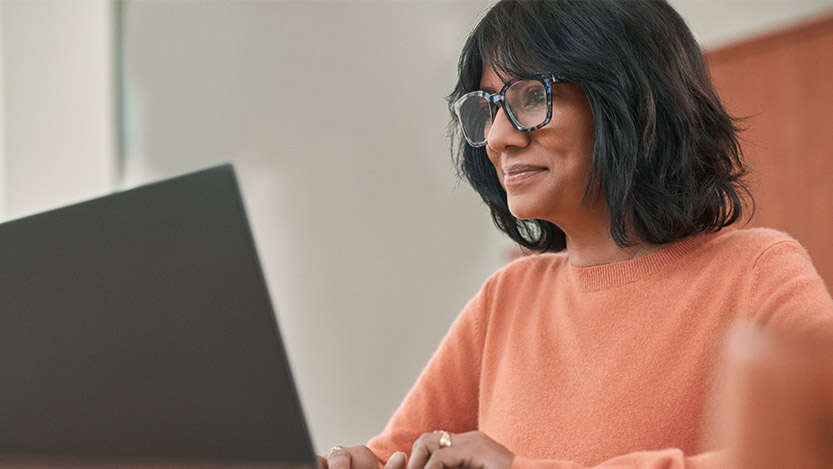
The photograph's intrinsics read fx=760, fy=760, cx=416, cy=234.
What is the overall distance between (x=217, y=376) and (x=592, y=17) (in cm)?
75

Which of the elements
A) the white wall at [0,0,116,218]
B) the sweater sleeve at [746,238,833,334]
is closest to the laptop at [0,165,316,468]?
the sweater sleeve at [746,238,833,334]

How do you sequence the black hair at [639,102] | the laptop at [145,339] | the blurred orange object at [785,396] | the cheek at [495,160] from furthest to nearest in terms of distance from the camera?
the cheek at [495,160], the black hair at [639,102], the laptop at [145,339], the blurred orange object at [785,396]

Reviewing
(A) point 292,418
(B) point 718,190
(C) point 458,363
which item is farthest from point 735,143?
(A) point 292,418

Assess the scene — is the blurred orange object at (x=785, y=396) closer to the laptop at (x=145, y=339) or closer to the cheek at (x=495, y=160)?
the laptop at (x=145, y=339)

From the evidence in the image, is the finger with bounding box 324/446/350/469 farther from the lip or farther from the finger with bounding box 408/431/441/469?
the lip

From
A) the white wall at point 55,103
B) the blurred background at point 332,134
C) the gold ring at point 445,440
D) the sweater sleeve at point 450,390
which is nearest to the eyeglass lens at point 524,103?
the sweater sleeve at point 450,390

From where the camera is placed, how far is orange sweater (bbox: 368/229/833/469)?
949 mm

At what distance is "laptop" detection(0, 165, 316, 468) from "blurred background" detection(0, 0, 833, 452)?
8.00 feet

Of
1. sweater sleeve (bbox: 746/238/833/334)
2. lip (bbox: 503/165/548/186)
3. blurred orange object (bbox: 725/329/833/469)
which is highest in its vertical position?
lip (bbox: 503/165/548/186)

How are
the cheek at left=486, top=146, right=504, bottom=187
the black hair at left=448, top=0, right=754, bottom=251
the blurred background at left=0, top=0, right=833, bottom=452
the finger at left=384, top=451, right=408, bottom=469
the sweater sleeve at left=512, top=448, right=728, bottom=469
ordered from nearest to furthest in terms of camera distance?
the sweater sleeve at left=512, top=448, right=728, bottom=469, the finger at left=384, top=451, right=408, bottom=469, the black hair at left=448, top=0, right=754, bottom=251, the cheek at left=486, top=146, right=504, bottom=187, the blurred background at left=0, top=0, right=833, bottom=452

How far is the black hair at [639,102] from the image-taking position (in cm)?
107

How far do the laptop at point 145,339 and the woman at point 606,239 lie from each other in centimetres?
35

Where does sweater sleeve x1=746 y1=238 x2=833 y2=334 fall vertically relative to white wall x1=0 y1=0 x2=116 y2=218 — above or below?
below

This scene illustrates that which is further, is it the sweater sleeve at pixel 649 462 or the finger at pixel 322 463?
the finger at pixel 322 463
